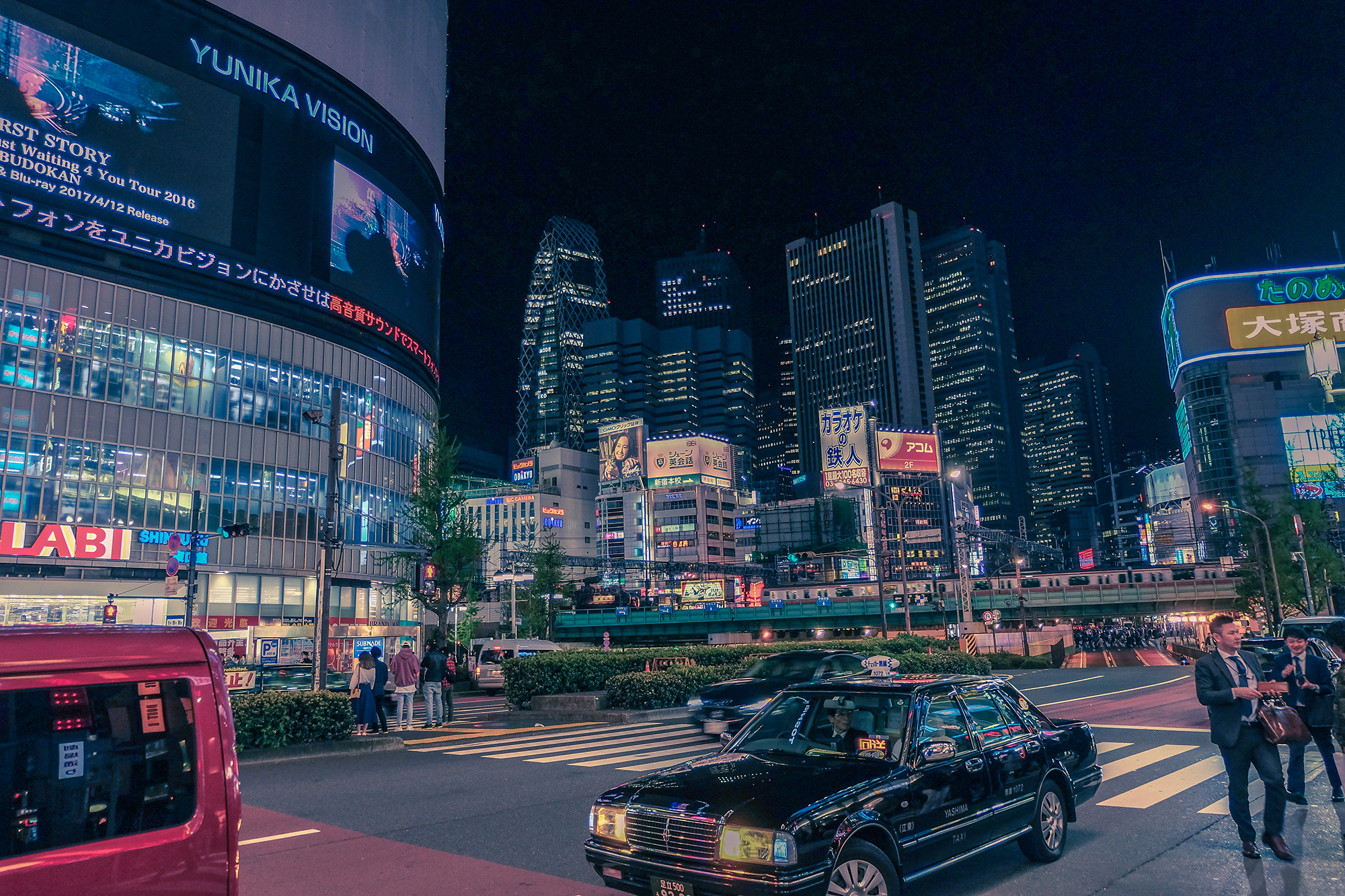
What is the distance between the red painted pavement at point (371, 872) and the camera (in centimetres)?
663

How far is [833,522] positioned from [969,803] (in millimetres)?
132294

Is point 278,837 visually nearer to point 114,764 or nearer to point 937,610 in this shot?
point 114,764

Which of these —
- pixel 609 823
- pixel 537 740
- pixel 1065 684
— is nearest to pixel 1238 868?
pixel 609 823

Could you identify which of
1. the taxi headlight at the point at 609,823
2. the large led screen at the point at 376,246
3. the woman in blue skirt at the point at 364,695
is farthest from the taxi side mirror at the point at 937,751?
the large led screen at the point at 376,246

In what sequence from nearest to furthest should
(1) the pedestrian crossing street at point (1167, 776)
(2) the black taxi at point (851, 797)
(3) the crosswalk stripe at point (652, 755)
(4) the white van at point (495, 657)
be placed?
(2) the black taxi at point (851, 797), (1) the pedestrian crossing street at point (1167, 776), (3) the crosswalk stripe at point (652, 755), (4) the white van at point (495, 657)

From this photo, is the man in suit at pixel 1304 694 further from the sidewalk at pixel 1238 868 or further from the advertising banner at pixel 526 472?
the advertising banner at pixel 526 472

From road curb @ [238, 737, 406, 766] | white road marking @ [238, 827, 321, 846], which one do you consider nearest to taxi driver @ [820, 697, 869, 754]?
white road marking @ [238, 827, 321, 846]

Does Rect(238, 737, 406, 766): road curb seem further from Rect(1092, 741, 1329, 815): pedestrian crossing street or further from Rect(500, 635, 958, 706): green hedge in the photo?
Rect(1092, 741, 1329, 815): pedestrian crossing street

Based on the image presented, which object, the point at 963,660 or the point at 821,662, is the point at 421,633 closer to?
the point at 963,660

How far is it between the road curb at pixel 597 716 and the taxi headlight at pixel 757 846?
1488cm

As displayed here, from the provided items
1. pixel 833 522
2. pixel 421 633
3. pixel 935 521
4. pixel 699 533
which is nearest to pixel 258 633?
pixel 421 633

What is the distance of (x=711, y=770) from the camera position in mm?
6234

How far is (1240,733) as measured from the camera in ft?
23.5

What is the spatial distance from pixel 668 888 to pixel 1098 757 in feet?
33.5
